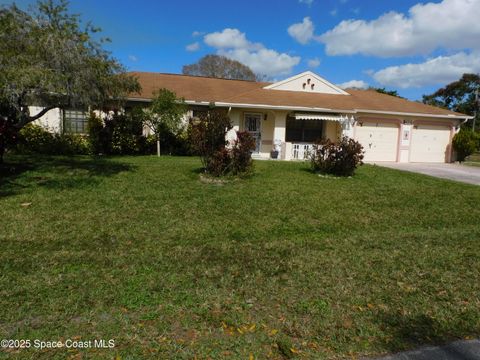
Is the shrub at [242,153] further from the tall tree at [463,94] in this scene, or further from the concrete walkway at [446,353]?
the tall tree at [463,94]

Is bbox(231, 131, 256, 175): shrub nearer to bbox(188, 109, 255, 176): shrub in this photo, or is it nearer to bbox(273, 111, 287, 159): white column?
bbox(188, 109, 255, 176): shrub

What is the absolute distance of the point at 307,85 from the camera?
19547 millimetres

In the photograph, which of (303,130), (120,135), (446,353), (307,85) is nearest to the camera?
(446,353)

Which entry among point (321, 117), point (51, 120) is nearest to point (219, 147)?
point (321, 117)

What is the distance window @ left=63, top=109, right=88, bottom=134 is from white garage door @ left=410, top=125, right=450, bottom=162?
16.7 metres

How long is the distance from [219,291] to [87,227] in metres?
2.94

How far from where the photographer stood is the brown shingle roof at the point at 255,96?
16.5m

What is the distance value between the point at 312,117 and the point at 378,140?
4349mm

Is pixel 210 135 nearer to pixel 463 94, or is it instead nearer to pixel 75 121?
pixel 75 121

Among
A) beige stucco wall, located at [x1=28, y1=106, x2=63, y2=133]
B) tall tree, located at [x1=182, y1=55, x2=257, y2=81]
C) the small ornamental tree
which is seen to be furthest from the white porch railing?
tall tree, located at [x1=182, y1=55, x2=257, y2=81]

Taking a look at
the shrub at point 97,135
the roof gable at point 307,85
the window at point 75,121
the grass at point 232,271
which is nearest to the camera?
the grass at point 232,271

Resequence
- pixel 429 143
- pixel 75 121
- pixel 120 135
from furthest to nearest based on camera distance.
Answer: pixel 429 143 < pixel 75 121 < pixel 120 135

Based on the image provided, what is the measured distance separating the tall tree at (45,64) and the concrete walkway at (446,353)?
8.78 metres

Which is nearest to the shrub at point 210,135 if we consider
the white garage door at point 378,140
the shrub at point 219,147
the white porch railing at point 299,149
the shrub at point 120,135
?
the shrub at point 219,147
